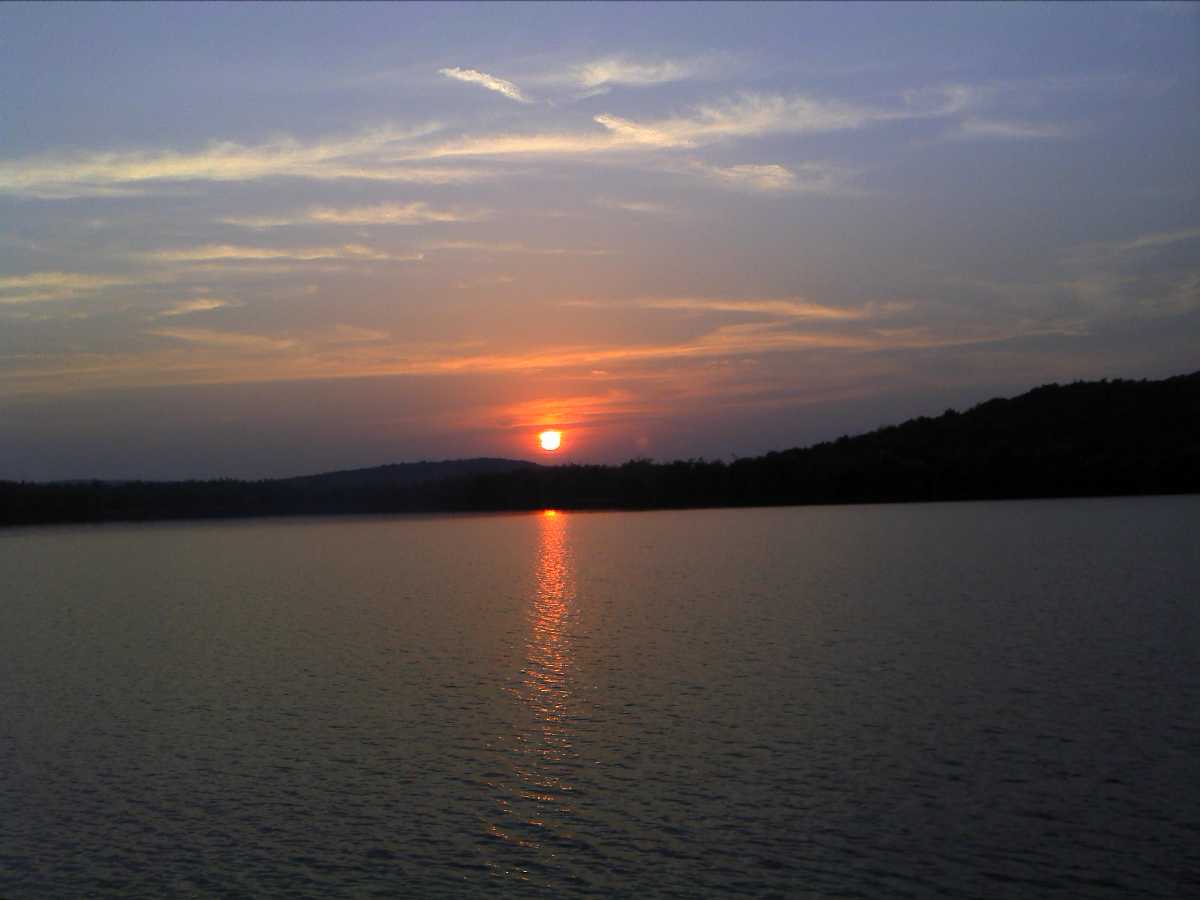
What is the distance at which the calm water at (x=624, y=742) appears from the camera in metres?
9.66

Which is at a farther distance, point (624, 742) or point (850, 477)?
point (850, 477)

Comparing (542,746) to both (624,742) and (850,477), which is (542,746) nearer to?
(624,742)

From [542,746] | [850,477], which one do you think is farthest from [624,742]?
[850,477]

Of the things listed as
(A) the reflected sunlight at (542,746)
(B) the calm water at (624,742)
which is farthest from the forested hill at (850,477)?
(A) the reflected sunlight at (542,746)

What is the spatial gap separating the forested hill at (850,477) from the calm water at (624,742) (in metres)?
57.1

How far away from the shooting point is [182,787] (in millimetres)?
12344

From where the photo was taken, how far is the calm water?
966 cm

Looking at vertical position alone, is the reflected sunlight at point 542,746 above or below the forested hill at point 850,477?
below

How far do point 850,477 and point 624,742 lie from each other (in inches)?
3137

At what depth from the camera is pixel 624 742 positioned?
1346 centimetres

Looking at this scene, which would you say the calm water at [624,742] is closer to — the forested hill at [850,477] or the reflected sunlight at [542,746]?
the reflected sunlight at [542,746]

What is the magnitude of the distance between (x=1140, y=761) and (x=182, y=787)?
381 inches

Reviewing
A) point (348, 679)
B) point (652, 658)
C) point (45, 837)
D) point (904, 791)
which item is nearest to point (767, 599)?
point (652, 658)

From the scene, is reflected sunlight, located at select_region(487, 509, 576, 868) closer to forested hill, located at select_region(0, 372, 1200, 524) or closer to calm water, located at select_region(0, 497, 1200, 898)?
calm water, located at select_region(0, 497, 1200, 898)
